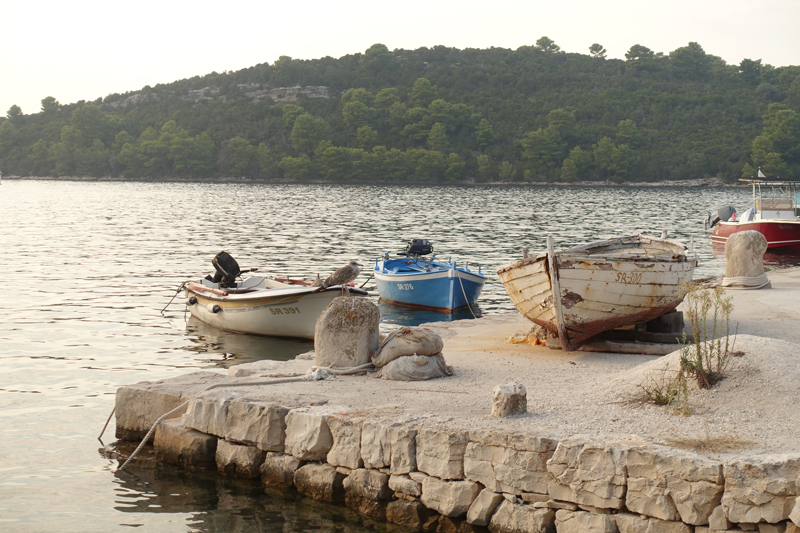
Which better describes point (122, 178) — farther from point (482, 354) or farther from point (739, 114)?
point (482, 354)

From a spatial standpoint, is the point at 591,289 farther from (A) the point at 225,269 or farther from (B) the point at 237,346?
(A) the point at 225,269

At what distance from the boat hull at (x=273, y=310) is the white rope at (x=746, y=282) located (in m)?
7.88

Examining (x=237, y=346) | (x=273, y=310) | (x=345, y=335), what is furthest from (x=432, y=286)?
(x=345, y=335)

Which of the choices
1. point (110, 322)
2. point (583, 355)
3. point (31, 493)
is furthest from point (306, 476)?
point (110, 322)

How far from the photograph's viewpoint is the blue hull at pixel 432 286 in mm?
18906

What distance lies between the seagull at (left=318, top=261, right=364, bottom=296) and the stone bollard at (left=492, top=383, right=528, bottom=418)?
659 centimetres

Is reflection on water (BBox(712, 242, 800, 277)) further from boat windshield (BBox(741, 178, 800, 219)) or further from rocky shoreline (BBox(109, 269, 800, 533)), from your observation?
rocky shoreline (BBox(109, 269, 800, 533))

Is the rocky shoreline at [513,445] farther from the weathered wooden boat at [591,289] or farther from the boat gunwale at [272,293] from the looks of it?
the boat gunwale at [272,293]

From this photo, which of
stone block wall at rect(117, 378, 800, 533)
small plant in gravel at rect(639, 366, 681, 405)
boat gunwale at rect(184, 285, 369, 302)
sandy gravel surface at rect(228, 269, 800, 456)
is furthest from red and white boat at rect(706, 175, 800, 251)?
stone block wall at rect(117, 378, 800, 533)

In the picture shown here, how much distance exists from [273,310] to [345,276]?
2.62 m

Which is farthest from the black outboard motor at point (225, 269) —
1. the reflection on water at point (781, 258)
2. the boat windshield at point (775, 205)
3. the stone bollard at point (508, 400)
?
the boat windshield at point (775, 205)

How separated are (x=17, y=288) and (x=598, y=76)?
A: 148 meters

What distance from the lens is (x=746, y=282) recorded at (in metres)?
15.9

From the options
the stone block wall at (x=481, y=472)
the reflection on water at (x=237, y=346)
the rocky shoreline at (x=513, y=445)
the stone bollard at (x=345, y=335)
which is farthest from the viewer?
the reflection on water at (x=237, y=346)
